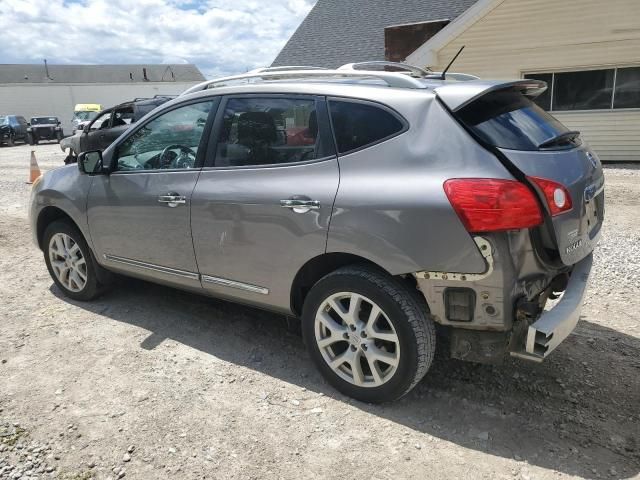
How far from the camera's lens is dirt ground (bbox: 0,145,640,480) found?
2584 millimetres

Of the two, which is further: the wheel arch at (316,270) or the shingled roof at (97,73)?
the shingled roof at (97,73)

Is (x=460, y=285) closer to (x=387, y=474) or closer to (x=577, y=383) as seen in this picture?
(x=387, y=474)

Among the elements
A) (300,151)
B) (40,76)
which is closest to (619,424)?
(300,151)

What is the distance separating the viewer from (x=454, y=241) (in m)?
2.52

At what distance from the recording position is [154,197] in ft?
12.2

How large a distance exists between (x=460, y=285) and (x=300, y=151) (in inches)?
48.4

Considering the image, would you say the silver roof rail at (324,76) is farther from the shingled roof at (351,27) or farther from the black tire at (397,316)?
the shingled roof at (351,27)

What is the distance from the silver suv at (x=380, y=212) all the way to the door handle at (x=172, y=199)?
0.04ft

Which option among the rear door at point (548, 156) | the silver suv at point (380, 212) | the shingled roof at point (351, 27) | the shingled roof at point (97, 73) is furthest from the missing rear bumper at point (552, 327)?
the shingled roof at point (97, 73)

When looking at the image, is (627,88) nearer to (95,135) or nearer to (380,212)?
(380,212)

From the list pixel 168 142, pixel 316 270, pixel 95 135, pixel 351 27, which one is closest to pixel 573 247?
pixel 316 270

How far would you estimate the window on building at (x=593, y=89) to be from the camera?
1232 cm

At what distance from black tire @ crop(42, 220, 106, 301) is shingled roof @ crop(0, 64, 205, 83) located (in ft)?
200

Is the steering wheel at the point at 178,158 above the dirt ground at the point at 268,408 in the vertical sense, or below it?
above
